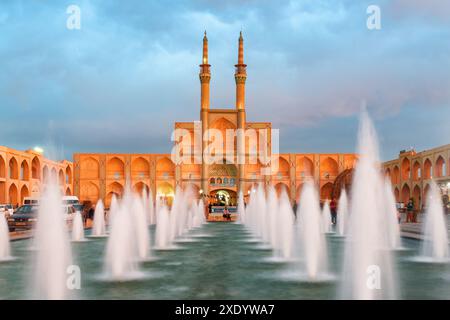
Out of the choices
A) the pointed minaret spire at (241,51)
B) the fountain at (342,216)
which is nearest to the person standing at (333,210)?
the fountain at (342,216)

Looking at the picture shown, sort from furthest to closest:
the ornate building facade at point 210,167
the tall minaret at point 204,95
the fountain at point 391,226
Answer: the ornate building facade at point 210,167 → the tall minaret at point 204,95 → the fountain at point 391,226

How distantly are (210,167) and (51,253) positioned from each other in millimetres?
42683

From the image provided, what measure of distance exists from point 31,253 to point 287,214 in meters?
6.66

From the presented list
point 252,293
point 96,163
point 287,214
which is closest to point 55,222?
point 252,293

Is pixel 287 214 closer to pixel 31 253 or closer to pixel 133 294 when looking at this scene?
pixel 31 253

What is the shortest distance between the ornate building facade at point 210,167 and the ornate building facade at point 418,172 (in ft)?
16.9

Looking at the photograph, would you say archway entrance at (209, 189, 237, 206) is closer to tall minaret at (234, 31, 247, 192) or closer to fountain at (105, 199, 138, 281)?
tall minaret at (234, 31, 247, 192)

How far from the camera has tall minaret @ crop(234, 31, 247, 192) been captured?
4816cm

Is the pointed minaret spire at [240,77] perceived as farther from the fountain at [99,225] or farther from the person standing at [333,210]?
the fountain at [99,225]

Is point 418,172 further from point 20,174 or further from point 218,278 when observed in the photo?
point 218,278

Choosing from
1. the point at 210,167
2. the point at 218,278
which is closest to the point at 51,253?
the point at 218,278

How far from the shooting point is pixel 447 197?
117 ft

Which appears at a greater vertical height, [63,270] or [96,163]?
[96,163]

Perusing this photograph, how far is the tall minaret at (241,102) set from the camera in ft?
158
